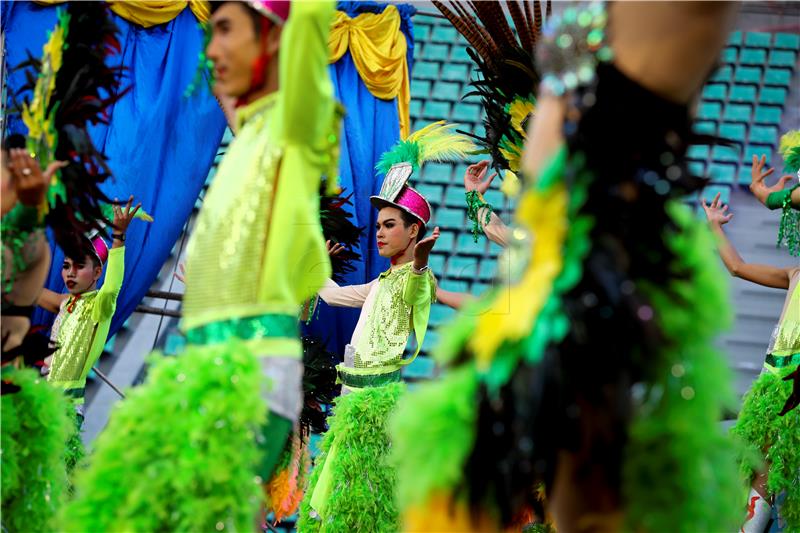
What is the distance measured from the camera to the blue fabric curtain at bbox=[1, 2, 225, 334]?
596 centimetres

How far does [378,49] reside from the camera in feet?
22.6

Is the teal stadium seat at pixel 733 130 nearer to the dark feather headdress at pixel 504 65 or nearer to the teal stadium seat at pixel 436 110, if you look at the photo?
the teal stadium seat at pixel 436 110

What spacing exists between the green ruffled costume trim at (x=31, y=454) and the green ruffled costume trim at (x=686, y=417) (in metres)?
1.83

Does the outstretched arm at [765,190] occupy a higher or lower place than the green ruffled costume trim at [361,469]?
higher

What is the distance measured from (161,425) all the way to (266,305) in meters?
0.37

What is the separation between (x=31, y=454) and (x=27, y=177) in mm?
816

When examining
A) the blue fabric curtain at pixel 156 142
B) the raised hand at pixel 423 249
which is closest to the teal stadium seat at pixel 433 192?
the blue fabric curtain at pixel 156 142

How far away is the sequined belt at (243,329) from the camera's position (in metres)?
2.40

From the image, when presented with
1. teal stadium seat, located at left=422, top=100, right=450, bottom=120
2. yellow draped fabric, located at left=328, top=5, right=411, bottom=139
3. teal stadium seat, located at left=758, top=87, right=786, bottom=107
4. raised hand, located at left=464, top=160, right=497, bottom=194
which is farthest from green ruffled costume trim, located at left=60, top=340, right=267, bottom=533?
teal stadium seat, located at left=758, top=87, right=786, bottom=107

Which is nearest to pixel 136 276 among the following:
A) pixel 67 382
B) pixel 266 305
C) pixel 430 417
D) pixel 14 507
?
pixel 67 382

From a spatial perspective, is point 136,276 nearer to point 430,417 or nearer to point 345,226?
point 345,226

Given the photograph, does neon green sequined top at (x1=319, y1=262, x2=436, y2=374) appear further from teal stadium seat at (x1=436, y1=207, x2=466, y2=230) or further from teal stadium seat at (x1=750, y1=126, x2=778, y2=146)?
teal stadium seat at (x1=750, y1=126, x2=778, y2=146)

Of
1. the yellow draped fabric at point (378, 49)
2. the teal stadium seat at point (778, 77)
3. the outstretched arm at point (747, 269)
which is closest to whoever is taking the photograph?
→ the outstretched arm at point (747, 269)

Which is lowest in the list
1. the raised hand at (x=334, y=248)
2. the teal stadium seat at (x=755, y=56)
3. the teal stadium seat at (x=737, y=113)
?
the raised hand at (x=334, y=248)
